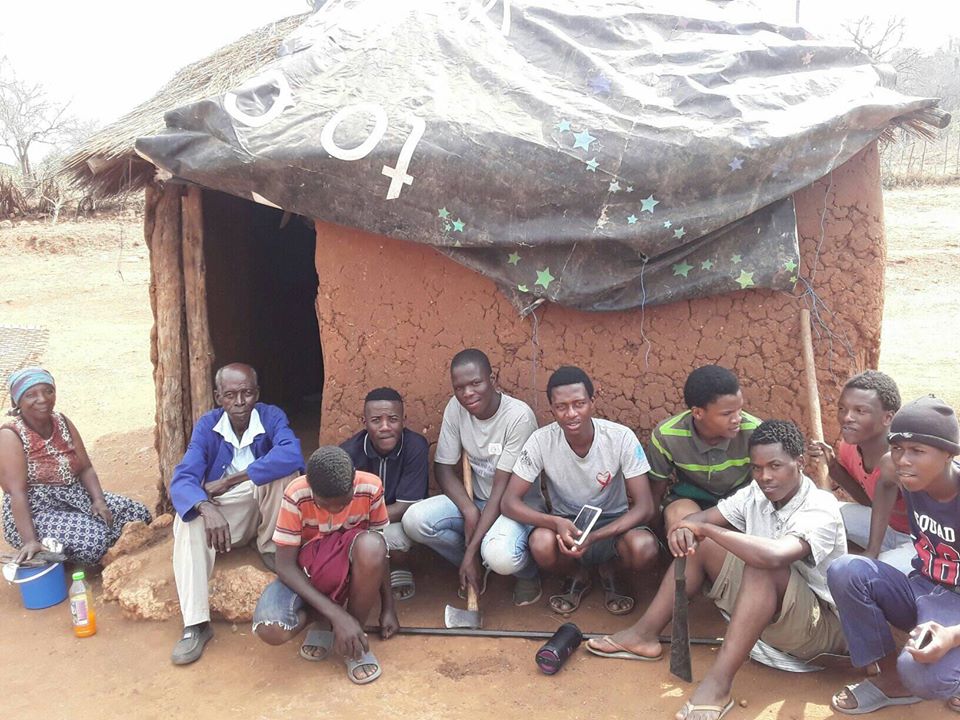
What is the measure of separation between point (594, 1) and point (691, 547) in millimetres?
2880

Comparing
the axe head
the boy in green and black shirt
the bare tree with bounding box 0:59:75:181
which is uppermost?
the bare tree with bounding box 0:59:75:181

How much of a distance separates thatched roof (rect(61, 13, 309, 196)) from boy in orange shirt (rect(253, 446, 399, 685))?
1966 millimetres

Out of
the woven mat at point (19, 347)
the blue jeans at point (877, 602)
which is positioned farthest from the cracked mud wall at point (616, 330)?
the woven mat at point (19, 347)

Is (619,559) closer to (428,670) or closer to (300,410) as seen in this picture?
(428,670)

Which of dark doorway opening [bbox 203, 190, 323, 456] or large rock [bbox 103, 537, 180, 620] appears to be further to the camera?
dark doorway opening [bbox 203, 190, 323, 456]

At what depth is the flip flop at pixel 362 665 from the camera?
307 centimetres

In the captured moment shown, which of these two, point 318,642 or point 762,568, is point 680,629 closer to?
point 762,568

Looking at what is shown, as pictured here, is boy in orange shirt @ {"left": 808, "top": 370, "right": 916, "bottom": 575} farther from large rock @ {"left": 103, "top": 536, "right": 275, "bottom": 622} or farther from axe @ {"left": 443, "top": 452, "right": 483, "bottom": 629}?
large rock @ {"left": 103, "top": 536, "right": 275, "bottom": 622}

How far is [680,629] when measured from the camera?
Answer: 9.62 ft

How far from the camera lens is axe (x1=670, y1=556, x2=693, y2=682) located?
2.91 meters

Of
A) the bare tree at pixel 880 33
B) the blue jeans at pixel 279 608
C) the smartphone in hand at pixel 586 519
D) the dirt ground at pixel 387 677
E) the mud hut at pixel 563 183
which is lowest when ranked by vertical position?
the dirt ground at pixel 387 677

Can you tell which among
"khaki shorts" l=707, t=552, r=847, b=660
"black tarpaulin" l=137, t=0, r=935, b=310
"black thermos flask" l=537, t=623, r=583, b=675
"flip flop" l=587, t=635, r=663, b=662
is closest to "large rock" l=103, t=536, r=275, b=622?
"black thermos flask" l=537, t=623, r=583, b=675

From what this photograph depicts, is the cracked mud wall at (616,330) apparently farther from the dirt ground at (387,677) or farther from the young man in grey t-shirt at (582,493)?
the dirt ground at (387,677)

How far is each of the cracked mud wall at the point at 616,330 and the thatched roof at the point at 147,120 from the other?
1.00 meters
